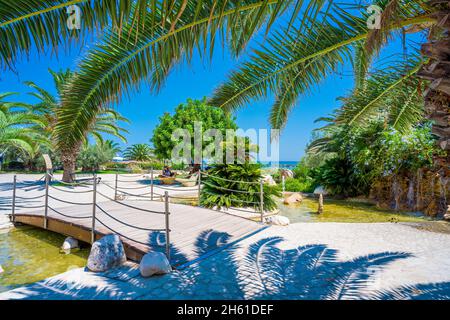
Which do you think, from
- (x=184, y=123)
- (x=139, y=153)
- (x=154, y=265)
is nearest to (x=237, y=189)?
(x=154, y=265)

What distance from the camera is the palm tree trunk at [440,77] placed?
6.88 ft

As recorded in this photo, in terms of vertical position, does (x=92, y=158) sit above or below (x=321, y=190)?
above

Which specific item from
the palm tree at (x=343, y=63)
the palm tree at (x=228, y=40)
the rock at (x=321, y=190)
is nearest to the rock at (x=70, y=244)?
the palm tree at (x=228, y=40)

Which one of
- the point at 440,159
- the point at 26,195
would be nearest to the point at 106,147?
the point at 26,195

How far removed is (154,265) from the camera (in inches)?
156

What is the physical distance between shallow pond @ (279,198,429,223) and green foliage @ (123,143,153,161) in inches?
1629

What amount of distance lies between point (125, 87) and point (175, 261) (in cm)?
279

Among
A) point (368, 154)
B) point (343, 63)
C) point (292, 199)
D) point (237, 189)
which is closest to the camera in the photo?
point (343, 63)

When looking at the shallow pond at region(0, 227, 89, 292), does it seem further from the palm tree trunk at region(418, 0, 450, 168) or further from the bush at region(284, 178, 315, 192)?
the bush at region(284, 178, 315, 192)

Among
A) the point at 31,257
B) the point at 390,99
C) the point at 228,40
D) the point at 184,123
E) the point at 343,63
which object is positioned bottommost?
the point at 31,257

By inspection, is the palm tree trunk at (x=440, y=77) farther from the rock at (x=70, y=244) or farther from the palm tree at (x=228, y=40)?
the rock at (x=70, y=244)

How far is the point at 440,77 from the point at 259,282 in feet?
9.83

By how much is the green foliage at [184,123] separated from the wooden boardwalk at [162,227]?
37.7 ft

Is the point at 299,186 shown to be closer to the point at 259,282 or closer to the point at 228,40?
the point at 259,282
